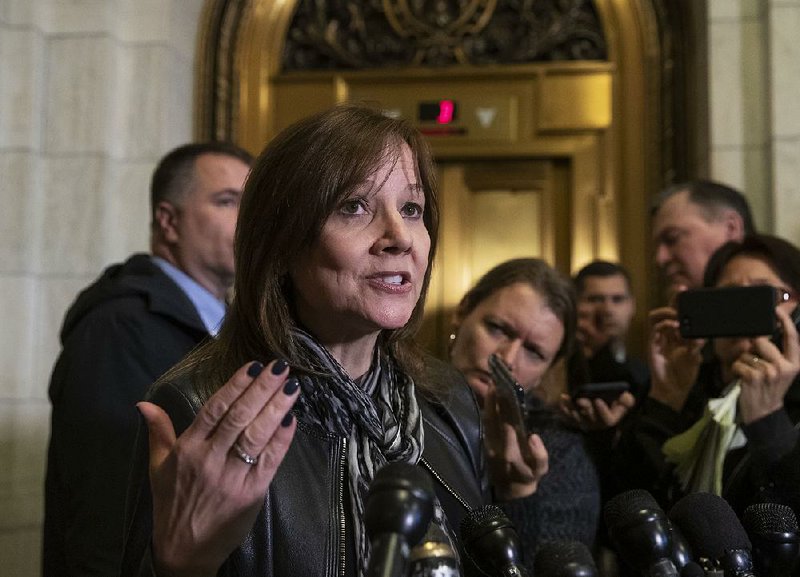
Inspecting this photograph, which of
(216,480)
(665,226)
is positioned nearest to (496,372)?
(216,480)

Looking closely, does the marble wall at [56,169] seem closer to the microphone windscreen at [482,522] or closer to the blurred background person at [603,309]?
the blurred background person at [603,309]

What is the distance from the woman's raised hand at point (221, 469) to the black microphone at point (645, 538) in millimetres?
403

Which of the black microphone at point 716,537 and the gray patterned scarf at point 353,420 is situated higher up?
the gray patterned scarf at point 353,420

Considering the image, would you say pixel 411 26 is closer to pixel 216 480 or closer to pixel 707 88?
pixel 707 88

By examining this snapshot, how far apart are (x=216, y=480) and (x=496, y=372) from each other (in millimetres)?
1075

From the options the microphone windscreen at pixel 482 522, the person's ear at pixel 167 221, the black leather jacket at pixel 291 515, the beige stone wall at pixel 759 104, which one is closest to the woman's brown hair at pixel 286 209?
the black leather jacket at pixel 291 515

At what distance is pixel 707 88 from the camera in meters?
4.42

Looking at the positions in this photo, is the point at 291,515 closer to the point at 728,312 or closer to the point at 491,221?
the point at 728,312

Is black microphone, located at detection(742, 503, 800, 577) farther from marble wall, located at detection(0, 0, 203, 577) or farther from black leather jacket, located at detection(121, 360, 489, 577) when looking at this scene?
marble wall, located at detection(0, 0, 203, 577)

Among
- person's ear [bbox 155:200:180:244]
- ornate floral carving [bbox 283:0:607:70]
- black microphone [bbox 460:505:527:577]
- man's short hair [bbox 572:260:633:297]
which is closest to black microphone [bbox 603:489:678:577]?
black microphone [bbox 460:505:527:577]

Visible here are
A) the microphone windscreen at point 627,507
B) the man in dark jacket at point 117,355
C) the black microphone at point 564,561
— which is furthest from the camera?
the man in dark jacket at point 117,355

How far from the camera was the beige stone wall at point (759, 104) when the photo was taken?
13.4ft

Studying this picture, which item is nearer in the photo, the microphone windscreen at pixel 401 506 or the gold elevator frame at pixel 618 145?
the microphone windscreen at pixel 401 506

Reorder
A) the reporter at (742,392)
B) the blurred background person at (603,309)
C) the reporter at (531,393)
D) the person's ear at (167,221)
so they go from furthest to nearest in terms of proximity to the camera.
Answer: the blurred background person at (603,309) → the person's ear at (167,221) → the reporter at (531,393) → the reporter at (742,392)
